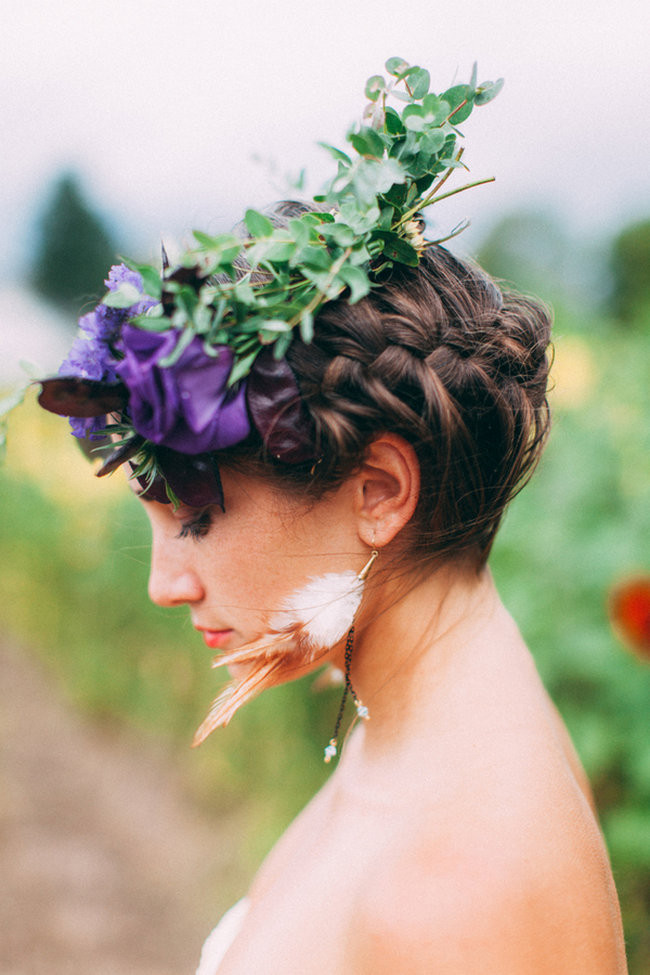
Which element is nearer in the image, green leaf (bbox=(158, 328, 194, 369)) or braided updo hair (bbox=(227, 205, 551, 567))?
green leaf (bbox=(158, 328, 194, 369))

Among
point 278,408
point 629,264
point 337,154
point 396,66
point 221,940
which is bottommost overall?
point 629,264

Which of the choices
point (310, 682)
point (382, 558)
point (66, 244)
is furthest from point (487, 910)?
point (66, 244)

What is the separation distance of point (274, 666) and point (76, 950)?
3.25 meters

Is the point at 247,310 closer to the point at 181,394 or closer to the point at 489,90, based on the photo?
the point at 181,394

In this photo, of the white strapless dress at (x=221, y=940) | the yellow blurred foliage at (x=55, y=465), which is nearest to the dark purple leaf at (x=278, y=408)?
the white strapless dress at (x=221, y=940)

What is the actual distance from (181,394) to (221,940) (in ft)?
4.08

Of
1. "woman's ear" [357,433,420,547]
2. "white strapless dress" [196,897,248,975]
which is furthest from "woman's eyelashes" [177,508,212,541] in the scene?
"white strapless dress" [196,897,248,975]

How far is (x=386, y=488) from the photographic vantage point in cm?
→ 126

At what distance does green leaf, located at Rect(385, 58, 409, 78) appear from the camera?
1.18 meters

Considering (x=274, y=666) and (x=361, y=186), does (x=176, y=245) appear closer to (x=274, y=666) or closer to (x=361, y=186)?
(x=361, y=186)

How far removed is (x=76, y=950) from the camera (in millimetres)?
3738

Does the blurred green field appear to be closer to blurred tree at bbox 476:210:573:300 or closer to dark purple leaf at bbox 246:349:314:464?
dark purple leaf at bbox 246:349:314:464

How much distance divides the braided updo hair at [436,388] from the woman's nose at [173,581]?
0.26m

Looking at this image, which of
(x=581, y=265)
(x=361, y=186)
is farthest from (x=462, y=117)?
(x=581, y=265)
